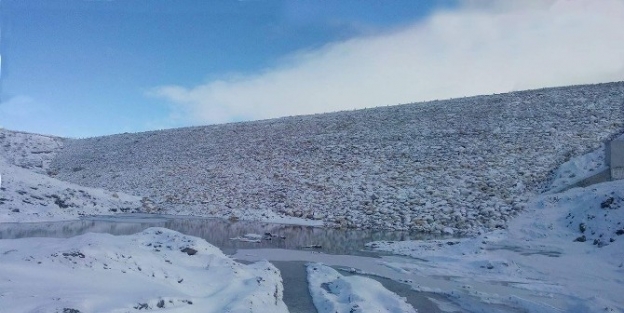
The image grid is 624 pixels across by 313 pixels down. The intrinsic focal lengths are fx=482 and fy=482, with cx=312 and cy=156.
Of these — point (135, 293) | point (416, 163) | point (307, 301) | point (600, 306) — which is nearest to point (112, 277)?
point (135, 293)

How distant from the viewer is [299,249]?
47.4ft

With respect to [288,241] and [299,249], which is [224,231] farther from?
[299,249]

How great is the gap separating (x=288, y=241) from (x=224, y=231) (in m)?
3.53

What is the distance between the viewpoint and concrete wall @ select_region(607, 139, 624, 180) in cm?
1803

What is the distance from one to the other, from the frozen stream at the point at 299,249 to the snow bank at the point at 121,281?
2.78 ft

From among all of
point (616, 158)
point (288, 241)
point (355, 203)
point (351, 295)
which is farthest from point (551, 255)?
point (355, 203)

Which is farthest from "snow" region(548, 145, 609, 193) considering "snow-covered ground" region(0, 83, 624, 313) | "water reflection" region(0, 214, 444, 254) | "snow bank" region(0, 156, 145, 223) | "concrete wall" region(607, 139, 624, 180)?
"snow bank" region(0, 156, 145, 223)

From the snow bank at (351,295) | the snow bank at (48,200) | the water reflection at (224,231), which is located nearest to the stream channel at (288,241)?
the water reflection at (224,231)

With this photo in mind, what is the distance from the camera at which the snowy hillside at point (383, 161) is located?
71.5ft

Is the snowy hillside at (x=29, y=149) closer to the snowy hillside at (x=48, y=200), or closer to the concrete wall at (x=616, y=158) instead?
the snowy hillside at (x=48, y=200)

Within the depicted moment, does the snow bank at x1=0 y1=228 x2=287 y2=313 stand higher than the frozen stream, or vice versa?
the snow bank at x1=0 y1=228 x2=287 y2=313

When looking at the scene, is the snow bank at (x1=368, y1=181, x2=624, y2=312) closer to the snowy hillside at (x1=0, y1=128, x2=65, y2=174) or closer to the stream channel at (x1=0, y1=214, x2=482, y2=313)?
the stream channel at (x1=0, y1=214, x2=482, y2=313)

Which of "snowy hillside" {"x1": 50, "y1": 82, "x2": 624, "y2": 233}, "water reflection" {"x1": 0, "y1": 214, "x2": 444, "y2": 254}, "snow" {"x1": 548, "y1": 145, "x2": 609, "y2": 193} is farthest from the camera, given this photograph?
"snowy hillside" {"x1": 50, "y1": 82, "x2": 624, "y2": 233}

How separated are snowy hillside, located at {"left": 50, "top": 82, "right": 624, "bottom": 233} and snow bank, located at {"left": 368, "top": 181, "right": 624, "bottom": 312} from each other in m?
2.24
